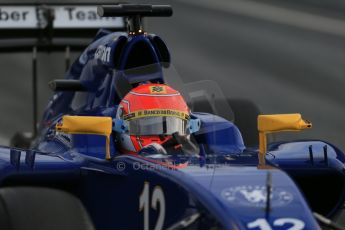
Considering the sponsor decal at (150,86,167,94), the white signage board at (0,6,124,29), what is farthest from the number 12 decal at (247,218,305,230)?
the white signage board at (0,6,124,29)

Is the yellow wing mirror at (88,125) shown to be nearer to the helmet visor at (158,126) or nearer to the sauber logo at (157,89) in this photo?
the helmet visor at (158,126)

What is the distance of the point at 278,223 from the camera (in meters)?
4.93

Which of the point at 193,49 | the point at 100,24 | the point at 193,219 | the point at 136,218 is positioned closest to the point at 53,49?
the point at 100,24

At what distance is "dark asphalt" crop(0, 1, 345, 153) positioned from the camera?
13.7m

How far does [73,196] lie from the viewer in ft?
20.5

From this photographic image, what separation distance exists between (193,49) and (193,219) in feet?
38.1

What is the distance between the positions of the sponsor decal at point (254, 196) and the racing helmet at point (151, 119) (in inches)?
40.9

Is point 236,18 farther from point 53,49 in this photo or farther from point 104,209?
point 104,209

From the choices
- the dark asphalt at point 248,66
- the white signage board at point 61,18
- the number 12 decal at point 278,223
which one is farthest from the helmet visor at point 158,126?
the dark asphalt at point 248,66

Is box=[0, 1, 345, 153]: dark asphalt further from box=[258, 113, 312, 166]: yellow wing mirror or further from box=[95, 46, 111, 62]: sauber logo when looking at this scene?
box=[258, 113, 312, 166]: yellow wing mirror

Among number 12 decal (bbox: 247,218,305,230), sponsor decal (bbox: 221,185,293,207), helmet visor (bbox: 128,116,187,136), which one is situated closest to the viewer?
number 12 decal (bbox: 247,218,305,230)

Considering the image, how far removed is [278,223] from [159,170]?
2.67 feet

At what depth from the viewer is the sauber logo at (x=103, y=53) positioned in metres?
7.36

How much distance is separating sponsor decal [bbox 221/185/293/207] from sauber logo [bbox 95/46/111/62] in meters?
2.45
